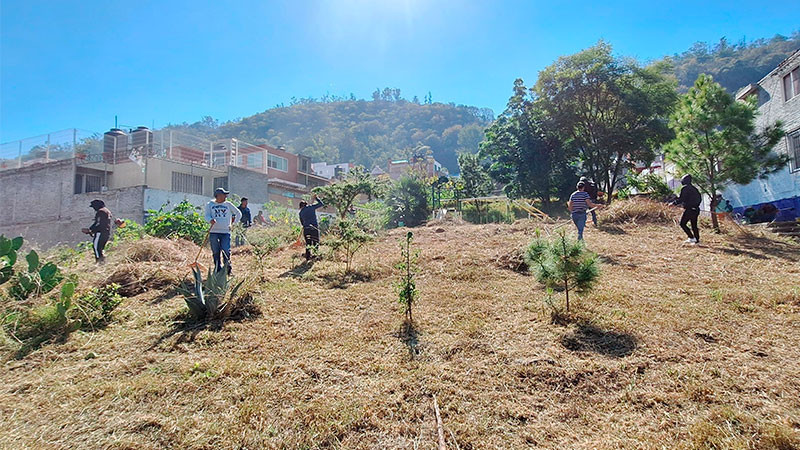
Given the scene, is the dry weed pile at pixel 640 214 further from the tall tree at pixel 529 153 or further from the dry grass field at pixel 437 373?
the tall tree at pixel 529 153

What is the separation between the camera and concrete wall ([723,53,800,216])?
42.4 feet

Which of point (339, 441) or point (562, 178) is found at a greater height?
point (562, 178)

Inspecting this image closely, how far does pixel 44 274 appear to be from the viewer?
5.77 meters

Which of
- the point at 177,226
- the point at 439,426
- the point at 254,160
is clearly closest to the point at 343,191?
the point at 177,226

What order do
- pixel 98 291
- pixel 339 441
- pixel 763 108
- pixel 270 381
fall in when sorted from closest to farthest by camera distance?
pixel 339 441 < pixel 270 381 < pixel 98 291 < pixel 763 108

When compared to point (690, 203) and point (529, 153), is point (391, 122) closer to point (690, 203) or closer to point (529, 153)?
point (529, 153)

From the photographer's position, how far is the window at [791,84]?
1298 centimetres

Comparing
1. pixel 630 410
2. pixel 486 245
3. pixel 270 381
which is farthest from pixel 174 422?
pixel 486 245

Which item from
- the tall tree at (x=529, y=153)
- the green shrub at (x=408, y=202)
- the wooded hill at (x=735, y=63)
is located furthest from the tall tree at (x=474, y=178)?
the wooded hill at (x=735, y=63)

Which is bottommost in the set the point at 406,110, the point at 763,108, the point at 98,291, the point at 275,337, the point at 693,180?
the point at 275,337

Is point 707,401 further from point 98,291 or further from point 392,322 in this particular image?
point 98,291

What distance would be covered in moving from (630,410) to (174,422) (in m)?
3.45

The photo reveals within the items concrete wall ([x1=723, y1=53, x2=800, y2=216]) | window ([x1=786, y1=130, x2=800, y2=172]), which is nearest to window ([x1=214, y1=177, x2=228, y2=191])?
concrete wall ([x1=723, y1=53, x2=800, y2=216])

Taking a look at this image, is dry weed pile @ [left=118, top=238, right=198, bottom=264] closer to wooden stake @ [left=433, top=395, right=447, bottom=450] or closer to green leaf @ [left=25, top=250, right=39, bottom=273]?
green leaf @ [left=25, top=250, right=39, bottom=273]
